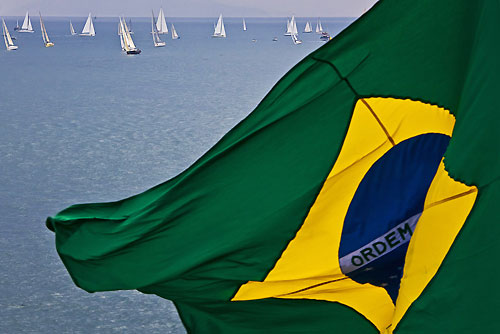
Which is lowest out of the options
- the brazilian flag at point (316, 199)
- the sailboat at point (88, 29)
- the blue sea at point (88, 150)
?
the sailboat at point (88, 29)

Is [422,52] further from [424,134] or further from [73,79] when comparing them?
[73,79]

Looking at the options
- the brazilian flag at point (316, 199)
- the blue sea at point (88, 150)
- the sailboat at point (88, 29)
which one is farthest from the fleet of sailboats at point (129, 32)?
the brazilian flag at point (316, 199)

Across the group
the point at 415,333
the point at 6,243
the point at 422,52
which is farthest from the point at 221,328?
the point at 6,243

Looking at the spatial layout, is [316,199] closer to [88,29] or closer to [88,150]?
[88,150]

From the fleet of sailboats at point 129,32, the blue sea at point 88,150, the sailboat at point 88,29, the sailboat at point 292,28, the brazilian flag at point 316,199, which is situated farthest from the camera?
the sailboat at point 88,29

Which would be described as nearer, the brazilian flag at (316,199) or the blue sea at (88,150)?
the brazilian flag at (316,199)

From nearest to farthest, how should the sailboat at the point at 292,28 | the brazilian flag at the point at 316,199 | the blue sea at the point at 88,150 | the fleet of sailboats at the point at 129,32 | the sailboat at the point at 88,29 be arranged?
1. the brazilian flag at the point at 316,199
2. the blue sea at the point at 88,150
3. the fleet of sailboats at the point at 129,32
4. the sailboat at the point at 292,28
5. the sailboat at the point at 88,29

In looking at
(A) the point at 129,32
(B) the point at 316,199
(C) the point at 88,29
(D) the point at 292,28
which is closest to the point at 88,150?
(B) the point at 316,199

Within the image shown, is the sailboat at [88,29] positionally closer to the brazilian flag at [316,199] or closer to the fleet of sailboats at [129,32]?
the fleet of sailboats at [129,32]
